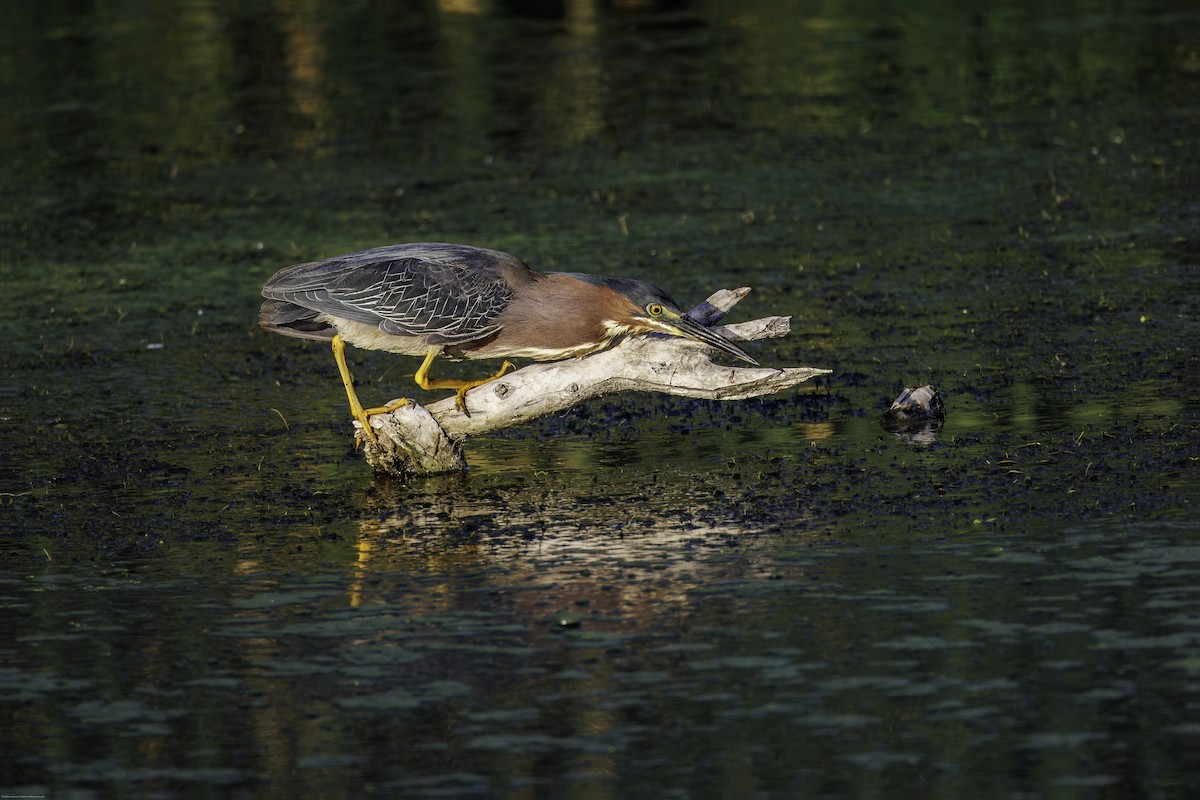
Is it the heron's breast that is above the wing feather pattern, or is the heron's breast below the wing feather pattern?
below

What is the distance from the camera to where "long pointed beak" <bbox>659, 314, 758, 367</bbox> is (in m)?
8.84

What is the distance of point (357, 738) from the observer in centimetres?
640

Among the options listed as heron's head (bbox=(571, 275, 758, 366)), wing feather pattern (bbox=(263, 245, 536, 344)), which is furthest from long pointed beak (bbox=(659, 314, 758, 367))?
wing feather pattern (bbox=(263, 245, 536, 344))

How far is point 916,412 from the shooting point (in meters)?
9.77

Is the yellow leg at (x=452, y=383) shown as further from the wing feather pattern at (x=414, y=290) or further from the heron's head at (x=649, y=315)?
the heron's head at (x=649, y=315)

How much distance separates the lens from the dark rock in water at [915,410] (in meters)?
9.76

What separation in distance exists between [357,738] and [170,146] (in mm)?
13226

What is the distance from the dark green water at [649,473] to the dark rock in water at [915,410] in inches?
6.4

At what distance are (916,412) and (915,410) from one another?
0.04 ft

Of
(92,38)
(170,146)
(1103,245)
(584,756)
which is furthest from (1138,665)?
(92,38)

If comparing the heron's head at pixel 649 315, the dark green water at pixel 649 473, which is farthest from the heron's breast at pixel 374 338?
the heron's head at pixel 649 315

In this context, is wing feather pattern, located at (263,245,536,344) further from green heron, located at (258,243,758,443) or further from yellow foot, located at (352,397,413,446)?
yellow foot, located at (352,397,413,446)

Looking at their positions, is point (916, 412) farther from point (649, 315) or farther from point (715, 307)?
point (649, 315)

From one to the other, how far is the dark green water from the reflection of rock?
0.15 m
